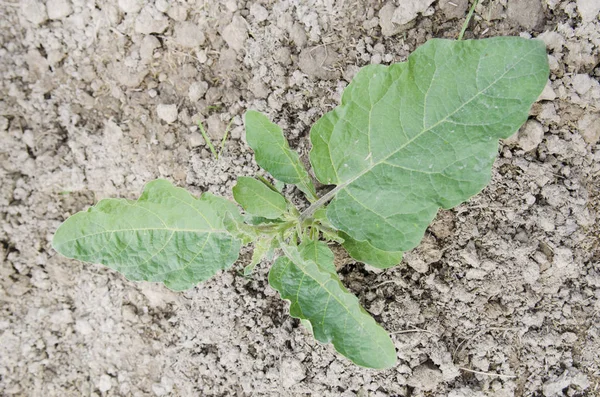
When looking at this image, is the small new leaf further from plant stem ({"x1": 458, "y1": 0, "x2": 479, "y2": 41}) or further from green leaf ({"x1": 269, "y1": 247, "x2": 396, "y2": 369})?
plant stem ({"x1": 458, "y1": 0, "x2": 479, "y2": 41})

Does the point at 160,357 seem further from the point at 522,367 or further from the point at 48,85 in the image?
the point at 522,367

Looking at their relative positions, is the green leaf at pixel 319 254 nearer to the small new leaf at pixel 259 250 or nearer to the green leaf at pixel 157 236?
the small new leaf at pixel 259 250

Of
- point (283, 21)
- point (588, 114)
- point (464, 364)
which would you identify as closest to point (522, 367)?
point (464, 364)

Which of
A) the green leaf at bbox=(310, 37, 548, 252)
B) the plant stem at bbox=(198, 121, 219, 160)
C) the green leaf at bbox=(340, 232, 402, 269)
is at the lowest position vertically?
the green leaf at bbox=(340, 232, 402, 269)

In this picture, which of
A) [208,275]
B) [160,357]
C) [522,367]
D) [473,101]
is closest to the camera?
[473,101]

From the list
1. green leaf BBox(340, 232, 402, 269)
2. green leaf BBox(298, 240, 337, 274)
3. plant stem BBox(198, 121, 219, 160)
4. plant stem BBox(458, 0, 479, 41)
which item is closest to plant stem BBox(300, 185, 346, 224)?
green leaf BBox(298, 240, 337, 274)
